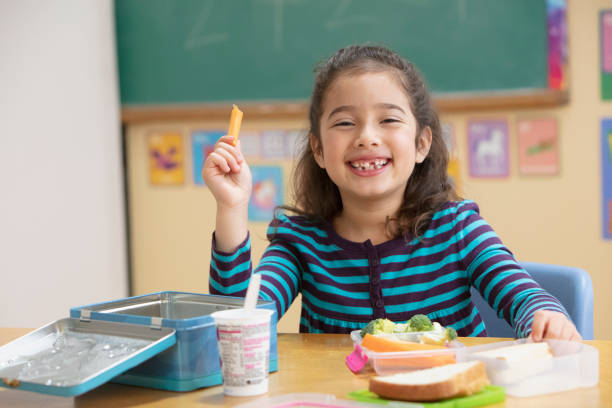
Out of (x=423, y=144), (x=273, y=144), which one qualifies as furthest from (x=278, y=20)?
(x=423, y=144)

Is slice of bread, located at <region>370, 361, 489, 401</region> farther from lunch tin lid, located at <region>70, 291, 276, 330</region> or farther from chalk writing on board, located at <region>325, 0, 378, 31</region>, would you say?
chalk writing on board, located at <region>325, 0, 378, 31</region>

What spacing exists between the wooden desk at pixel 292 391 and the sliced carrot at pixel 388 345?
4 centimetres

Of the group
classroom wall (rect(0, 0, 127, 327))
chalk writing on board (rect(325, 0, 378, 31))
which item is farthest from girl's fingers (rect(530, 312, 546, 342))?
classroom wall (rect(0, 0, 127, 327))

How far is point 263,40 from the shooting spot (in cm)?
265

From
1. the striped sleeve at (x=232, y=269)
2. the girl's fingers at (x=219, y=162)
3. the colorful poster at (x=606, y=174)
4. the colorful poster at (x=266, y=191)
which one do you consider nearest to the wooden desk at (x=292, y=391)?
the striped sleeve at (x=232, y=269)

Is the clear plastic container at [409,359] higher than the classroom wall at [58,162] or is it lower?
lower

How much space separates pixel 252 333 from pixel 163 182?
2.14 metres

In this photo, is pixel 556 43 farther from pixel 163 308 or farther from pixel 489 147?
pixel 163 308

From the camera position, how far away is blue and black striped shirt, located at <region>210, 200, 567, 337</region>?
134 centimetres

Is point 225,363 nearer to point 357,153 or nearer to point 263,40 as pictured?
point 357,153

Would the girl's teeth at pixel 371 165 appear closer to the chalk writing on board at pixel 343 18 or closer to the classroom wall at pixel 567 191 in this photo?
the classroom wall at pixel 567 191

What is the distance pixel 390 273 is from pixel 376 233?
12 cm

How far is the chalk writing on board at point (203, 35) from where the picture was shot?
107 inches

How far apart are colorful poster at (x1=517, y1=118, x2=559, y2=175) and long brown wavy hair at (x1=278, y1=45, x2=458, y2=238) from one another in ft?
2.92
